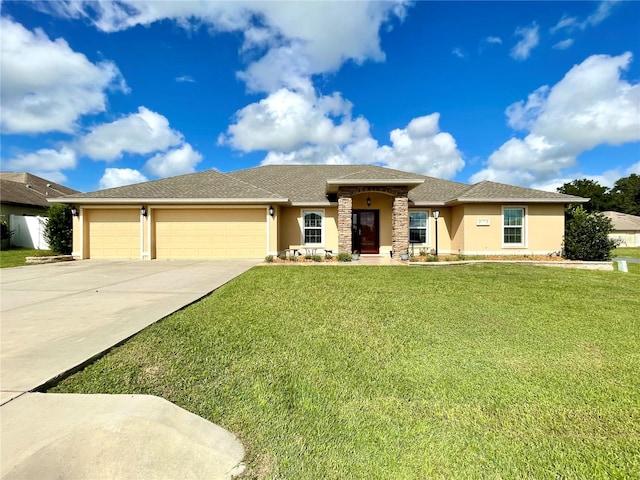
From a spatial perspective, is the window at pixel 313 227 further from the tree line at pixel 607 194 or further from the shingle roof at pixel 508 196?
the tree line at pixel 607 194

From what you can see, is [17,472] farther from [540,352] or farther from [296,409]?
[540,352]

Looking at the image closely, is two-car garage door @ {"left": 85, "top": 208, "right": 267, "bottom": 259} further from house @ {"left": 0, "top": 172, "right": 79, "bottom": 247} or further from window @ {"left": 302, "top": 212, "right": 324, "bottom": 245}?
house @ {"left": 0, "top": 172, "right": 79, "bottom": 247}

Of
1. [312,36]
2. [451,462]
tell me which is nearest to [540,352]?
[451,462]

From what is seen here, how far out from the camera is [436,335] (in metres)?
4.39

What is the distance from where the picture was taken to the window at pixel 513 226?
1413 cm

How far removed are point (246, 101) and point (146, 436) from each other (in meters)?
20.4

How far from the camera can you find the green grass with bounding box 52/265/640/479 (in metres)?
2.13

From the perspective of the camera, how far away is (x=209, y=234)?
14102mm

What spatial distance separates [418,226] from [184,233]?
1186 cm

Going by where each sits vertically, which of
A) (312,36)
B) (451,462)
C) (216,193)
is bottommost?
(451,462)

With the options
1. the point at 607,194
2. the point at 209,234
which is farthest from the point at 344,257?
the point at 607,194

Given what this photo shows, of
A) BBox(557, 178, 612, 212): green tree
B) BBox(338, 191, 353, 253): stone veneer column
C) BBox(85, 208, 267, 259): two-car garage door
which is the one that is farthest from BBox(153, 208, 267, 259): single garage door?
BBox(557, 178, 612, 212): green tree

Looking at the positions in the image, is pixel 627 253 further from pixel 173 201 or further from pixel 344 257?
pixel 173 201

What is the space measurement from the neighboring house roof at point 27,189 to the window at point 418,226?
27589mm
